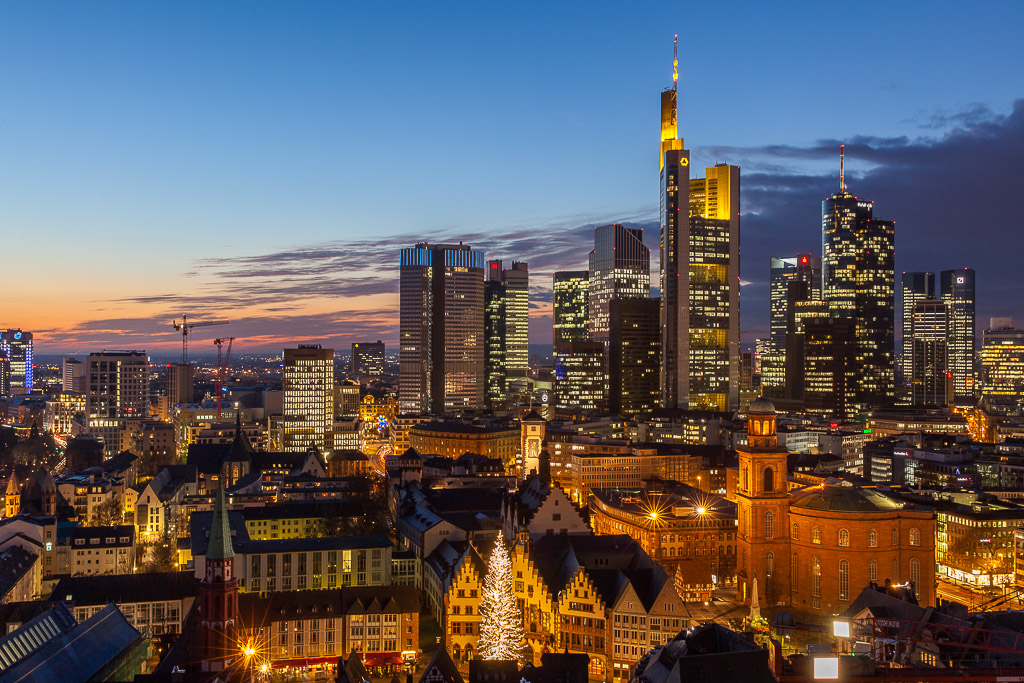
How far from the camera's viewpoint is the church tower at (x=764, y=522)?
7706 centimetres

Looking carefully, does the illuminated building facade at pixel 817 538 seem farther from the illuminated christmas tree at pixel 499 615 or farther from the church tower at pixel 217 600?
the church tower at pixel 217 600

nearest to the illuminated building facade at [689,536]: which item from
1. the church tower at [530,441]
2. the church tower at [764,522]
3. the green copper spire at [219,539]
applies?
the church tower at [764,522]

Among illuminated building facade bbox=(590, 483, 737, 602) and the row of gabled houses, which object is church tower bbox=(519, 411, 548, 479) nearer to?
illuminated building facade bbox=(590, 483, 737, 602)

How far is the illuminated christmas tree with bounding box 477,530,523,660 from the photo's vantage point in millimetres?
58812

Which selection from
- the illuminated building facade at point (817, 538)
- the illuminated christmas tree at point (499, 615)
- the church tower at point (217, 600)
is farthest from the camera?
the illuminated building facade at point (817, 538)

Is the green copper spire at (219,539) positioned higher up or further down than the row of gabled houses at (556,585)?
higher up

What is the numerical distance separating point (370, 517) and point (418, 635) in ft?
130

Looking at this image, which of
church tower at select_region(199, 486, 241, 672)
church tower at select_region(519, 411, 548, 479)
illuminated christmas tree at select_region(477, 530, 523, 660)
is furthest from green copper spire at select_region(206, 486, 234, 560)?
church tower at select_region(519, 411, 548, 479)

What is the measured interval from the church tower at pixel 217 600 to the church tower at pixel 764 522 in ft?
148

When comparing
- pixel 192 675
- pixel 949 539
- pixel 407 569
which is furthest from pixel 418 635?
pixel 949 539

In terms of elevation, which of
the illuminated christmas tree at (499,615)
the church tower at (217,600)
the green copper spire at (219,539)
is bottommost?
the illuminated christmas tree at (499,615)

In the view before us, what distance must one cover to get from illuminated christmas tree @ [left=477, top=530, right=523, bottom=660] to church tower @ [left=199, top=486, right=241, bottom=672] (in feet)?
58.5

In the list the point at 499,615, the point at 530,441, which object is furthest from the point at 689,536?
the point at 530,441

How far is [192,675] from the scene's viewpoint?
45969 millimetres
